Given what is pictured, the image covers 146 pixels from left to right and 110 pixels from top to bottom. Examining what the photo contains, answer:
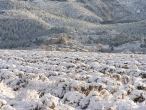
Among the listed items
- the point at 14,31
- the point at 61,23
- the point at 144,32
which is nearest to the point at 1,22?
the point at 14,31

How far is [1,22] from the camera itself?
145 m

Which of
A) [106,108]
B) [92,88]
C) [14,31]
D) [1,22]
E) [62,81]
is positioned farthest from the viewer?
[1,22]

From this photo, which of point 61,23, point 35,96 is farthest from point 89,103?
point 61,23

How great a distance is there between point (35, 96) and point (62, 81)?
89.4 inches

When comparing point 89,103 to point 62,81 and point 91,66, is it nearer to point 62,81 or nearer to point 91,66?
point 62,81

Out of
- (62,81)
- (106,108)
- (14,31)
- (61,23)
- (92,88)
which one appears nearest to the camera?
(106,108)

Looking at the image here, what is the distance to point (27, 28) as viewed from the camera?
140 meters

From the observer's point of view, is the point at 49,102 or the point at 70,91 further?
the point at 70,91

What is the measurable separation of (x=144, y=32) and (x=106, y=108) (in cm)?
13701

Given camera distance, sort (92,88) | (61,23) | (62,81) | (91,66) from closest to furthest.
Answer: (92,88), (62,81), (91,66), (61,23)

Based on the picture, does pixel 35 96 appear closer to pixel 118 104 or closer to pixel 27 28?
pixel 118 104

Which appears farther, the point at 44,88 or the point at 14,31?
the point at 14,31

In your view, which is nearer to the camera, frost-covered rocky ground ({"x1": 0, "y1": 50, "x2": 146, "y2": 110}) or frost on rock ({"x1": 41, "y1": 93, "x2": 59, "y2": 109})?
frost on rock ({"x1": 41, "y1": 93, "x2": 59, "y2": 109})

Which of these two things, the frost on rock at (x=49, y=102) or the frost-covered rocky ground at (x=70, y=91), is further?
the frost-covered rocky ground at (x=70, y=91)
